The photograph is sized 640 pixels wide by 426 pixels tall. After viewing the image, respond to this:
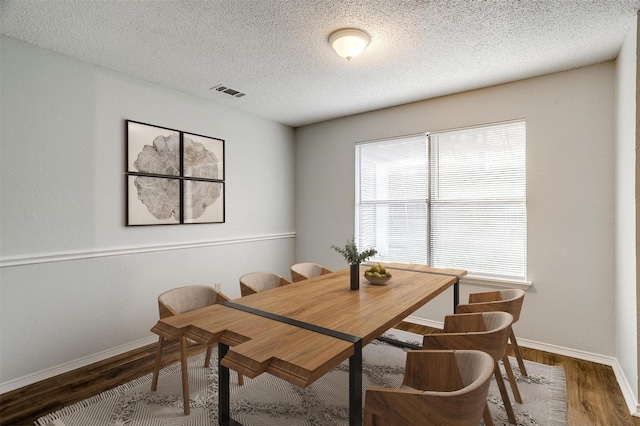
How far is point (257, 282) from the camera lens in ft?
9.43

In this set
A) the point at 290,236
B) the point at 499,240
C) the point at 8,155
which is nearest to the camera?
the point at 8,155

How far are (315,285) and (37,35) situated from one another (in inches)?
108

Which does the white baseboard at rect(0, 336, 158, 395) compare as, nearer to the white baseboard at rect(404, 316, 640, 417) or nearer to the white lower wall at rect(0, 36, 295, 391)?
the white lower wall at rect(0, 36, 295, 391)

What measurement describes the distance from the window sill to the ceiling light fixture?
2.55m

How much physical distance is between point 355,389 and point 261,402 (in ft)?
3.86

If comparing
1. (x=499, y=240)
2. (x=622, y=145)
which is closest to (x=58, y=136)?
(x=499, y=240)

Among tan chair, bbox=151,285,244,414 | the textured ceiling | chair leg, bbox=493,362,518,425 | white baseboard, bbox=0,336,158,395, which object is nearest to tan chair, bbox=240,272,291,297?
tan chair, bbox=151,285,244,414

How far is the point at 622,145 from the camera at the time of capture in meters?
2.53

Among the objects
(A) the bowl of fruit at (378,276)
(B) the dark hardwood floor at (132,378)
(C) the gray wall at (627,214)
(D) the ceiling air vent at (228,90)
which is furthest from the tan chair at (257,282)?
(C) the gray wall at (627,214)

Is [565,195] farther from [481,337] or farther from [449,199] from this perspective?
[481,337]

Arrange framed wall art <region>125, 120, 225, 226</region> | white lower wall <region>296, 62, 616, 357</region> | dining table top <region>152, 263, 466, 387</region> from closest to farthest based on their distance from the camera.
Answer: dining table top <region>152, 263, 466, 387</region> < white lower wall <region>296, 62, 616, 357</region> < framed wall art <region>125, 120, 225, 226</region>

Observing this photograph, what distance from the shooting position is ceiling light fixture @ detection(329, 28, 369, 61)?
2328mm

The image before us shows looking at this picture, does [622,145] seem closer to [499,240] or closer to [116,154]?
[499,240]

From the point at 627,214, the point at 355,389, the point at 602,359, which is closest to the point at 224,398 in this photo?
the point at 355,389
